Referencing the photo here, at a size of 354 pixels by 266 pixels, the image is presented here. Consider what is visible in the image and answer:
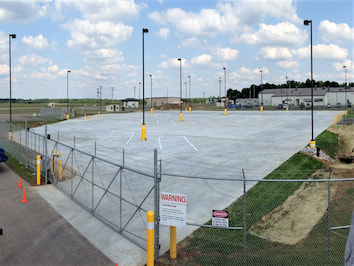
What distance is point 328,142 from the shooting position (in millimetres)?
29156

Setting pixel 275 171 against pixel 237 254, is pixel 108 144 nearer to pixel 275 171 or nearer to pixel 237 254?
pixel 275 171

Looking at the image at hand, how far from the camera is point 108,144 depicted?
27.1 metres

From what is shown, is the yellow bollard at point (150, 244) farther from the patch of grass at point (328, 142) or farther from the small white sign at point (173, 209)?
the patch of grass at point (328, 142)

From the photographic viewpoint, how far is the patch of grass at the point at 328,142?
26.6 m

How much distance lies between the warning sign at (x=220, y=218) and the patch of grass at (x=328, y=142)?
21.2 metres

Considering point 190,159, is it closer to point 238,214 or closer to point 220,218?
point 238,214

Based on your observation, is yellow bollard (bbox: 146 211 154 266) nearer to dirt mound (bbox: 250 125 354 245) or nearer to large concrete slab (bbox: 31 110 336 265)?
large concrete slab (bbox: 31 110 336 265)

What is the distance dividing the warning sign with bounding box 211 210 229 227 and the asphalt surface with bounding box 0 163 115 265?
2978mm

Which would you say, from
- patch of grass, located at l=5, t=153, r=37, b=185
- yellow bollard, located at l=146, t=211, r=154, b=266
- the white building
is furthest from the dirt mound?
the white building

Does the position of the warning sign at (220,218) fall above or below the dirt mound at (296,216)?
above

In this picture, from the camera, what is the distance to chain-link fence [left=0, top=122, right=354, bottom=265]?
8344mm

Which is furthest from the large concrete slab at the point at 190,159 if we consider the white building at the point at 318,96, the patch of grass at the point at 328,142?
the white building at the point at 318,96

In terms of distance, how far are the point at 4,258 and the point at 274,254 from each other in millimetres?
7283

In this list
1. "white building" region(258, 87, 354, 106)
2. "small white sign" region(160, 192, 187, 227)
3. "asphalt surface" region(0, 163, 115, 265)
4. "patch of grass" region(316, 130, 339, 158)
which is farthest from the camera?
"white building" region(258, 87, 354, 106)
